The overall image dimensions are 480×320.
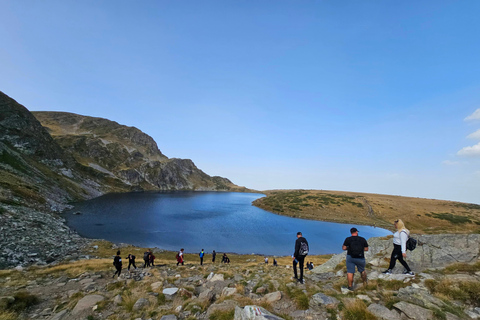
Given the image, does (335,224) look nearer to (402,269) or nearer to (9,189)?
(402,269)

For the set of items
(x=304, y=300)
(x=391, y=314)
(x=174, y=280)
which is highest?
(x=391, y=314)

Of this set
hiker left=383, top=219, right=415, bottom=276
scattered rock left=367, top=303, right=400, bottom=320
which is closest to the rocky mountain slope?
scattered rock left=367, top=303, right=400, bottom=320

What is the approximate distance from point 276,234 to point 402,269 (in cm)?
6249

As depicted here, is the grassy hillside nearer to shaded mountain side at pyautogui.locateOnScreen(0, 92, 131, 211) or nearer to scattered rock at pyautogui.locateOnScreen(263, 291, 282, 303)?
scattered rock at pyautogui.locateOnScreen(263, 291, 282, 303)

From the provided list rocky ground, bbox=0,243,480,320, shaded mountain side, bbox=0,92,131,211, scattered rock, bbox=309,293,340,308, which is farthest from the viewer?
shaded mountain side, bbox=0,92,131,211

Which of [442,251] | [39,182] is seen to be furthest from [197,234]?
[39,182]

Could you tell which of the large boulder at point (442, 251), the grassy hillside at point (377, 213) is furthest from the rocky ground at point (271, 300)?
the grassy hillside at point (377, 213)

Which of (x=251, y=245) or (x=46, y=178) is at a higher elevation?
(x=46, y=178)

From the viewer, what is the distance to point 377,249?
17.7m

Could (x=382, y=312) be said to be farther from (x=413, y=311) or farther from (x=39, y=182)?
(x=39, y=182)

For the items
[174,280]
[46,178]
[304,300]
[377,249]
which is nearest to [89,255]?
[174,280]

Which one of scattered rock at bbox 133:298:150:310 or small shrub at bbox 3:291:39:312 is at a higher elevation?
scattered rock at bbox 133:298:150:310

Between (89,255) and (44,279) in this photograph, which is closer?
(44,279)

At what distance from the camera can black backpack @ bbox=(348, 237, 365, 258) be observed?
32.0 feet
